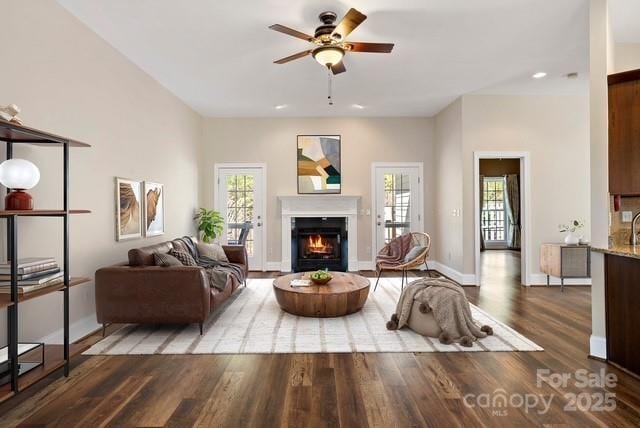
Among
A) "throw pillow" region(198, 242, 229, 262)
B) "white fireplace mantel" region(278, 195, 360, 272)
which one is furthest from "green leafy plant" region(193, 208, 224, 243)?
"throw pillow" region(198, 242, 229, 262)

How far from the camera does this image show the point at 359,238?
725cm

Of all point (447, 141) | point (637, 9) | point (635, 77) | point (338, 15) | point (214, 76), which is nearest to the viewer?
point (635, 77)

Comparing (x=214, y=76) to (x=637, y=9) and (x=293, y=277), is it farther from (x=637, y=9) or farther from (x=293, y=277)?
(x=637, y=9)

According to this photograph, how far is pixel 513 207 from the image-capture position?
37.0ft

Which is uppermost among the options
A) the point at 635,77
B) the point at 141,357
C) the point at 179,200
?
the point at 635,77

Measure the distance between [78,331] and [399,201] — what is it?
5.64m

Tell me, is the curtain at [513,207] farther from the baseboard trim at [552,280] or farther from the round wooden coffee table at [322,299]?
the round wooden coffee table at [322,299]

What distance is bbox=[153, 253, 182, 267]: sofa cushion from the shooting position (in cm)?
367

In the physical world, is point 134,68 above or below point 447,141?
above

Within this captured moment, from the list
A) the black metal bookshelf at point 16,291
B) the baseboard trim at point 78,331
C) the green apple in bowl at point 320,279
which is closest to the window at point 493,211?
the green apple in bowl at point 320,279

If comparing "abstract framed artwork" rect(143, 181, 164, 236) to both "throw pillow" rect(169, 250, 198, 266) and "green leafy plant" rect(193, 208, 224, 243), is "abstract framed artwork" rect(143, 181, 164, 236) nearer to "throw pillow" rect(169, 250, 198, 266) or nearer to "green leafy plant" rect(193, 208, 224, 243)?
"throw pillow" rect(169, 250, 198, 266)

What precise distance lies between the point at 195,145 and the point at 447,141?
4595mm

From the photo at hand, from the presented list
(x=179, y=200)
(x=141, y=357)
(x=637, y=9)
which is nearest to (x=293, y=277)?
(x=141, y=357)

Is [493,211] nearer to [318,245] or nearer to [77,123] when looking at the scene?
[318,245]
